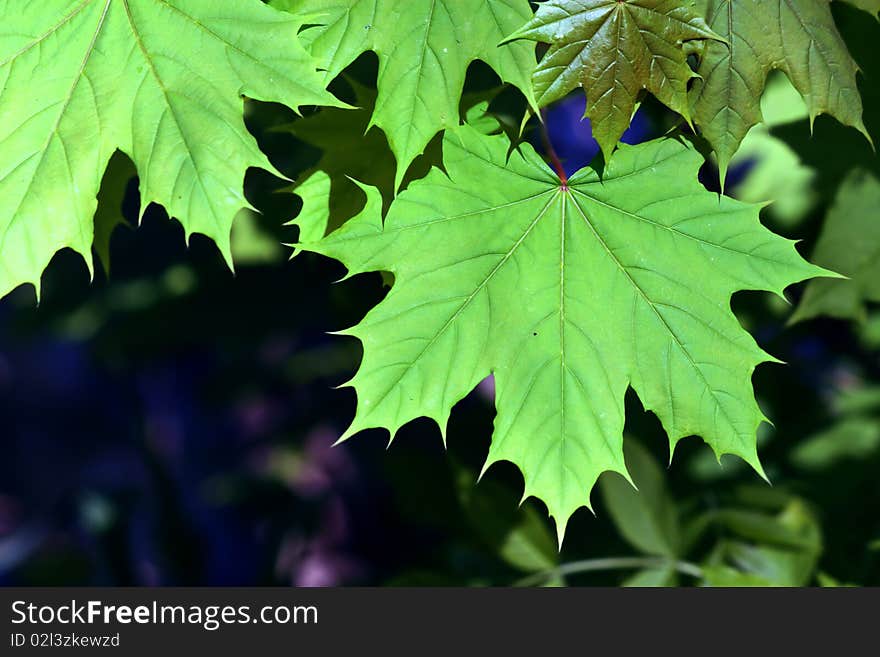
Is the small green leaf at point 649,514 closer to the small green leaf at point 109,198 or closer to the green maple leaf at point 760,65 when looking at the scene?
the green maple leaf at point 760,65

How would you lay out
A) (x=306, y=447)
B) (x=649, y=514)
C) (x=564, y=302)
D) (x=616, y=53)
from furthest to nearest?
(x=306, y=447) → (x=649, y=514) → (x=564, y=302) → (x=616, y=53)

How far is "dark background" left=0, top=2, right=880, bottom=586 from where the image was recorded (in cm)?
152

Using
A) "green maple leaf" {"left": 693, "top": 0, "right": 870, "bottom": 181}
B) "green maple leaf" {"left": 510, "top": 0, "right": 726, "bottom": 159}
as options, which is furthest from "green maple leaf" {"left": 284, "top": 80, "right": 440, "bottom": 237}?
"green maple leaf" {"left": 693, "top": 0, "right": 870, "bottom": 181}

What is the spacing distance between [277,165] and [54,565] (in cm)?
180

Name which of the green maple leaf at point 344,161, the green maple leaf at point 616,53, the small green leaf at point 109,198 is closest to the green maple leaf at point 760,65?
the green maple leaf at point 616,53

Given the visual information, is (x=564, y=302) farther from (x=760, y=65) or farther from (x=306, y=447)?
(x=306, y=447)

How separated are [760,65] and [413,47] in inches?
14.5

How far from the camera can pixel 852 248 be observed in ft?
4.13

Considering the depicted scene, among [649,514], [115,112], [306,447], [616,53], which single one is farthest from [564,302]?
[306,447]

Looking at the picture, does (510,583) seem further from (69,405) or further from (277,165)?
(69,405)

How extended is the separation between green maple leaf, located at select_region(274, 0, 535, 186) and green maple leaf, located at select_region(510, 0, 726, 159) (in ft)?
0.18

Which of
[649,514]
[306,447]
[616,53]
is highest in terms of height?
[306,447]

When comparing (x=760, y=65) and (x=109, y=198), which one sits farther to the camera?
(x=109, y=198)
